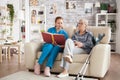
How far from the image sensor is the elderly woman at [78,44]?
3.73 metres

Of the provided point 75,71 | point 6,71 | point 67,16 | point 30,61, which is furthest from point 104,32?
point 67,16

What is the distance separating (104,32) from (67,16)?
4.08 m

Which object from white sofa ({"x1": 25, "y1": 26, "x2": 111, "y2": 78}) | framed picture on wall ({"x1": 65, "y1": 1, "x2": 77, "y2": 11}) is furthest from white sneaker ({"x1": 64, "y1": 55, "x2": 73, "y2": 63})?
framed picture on wall ({"x1": 65, "y1": 1, "x2": 77, "y2": 11})

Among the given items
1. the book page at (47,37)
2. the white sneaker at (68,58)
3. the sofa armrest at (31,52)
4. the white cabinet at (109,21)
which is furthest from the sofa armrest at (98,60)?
the white cabinet at (109,21)

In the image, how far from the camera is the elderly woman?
3.73 meters

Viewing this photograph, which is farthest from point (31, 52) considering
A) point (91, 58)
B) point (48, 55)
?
point (91, 58)

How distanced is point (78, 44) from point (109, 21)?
433 cm

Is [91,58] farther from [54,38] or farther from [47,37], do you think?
[47,37]

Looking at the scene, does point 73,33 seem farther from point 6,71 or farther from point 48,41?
point 6,71

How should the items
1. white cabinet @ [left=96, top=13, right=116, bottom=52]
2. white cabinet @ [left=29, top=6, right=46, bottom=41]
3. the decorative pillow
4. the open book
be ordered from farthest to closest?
white cabinet @ [left=29, top=6, right=46, bottom=41], white cabinet @ [left=96, top=13, right=116, bottom=52], the open book, the decorative pillow

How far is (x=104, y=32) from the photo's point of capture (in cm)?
425

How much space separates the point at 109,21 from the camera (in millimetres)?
7973

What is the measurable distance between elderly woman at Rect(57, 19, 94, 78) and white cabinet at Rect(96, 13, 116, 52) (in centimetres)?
397

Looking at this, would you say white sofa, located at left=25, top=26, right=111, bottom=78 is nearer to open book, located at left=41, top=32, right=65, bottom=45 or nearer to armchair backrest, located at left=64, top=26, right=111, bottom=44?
armchair backrest, located at left=64, top=26, right=111, bottom=44
